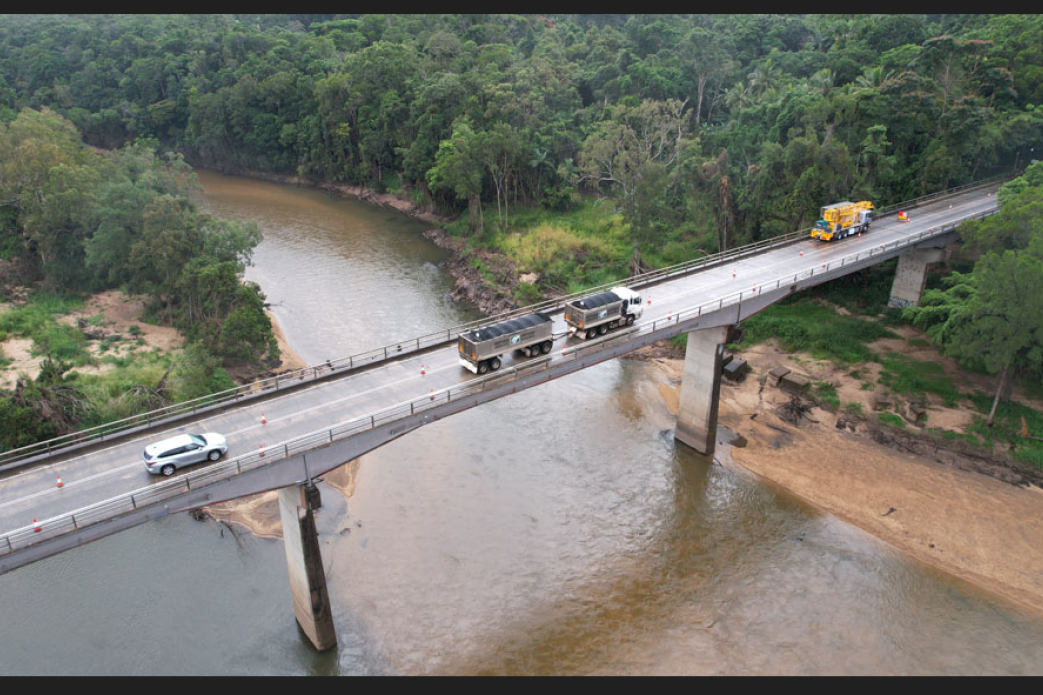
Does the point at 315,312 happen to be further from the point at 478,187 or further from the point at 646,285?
the point at 646,285

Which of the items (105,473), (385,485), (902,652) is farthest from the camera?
(385,485)

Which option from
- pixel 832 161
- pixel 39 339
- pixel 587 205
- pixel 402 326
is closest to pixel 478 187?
pixel 587 205

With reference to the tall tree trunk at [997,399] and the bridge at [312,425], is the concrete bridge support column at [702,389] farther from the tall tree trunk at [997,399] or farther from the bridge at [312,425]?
the tall tree trunk at [997,399]

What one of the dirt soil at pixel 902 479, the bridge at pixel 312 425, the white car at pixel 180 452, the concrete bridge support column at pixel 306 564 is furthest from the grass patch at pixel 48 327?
the dirt soil at pixel 902 479

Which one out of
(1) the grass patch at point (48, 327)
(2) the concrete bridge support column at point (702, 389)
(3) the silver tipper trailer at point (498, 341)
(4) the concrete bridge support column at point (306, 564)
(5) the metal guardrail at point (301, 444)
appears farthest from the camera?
(1) the grass patch at point (48, 327)

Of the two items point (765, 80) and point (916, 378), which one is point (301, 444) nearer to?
point (916, 378)

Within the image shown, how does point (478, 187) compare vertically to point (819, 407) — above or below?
above

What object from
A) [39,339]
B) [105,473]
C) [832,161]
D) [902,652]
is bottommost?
[902,652]

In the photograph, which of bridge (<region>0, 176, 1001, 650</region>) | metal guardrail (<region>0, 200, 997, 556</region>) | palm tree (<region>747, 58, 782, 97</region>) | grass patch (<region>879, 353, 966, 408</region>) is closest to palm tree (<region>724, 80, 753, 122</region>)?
palm tree (<region>747, 58, 782, 97</region>)
